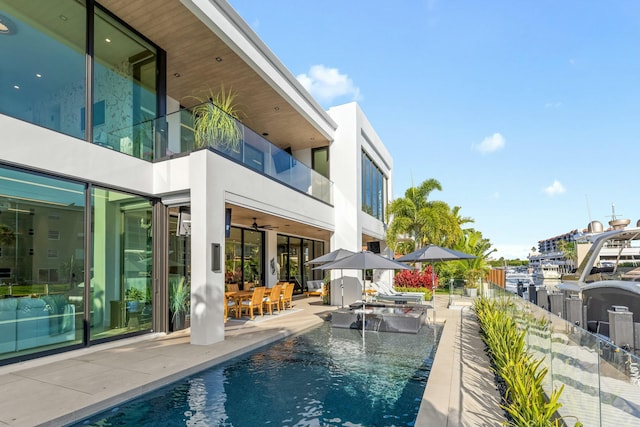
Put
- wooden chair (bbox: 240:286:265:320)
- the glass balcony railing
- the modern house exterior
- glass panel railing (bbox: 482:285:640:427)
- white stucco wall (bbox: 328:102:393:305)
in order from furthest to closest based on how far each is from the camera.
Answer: white stucco wall (bbox: 328:102:393:305) < wooden chair (bbox: 240:286:265:320) < the glass balcony railing < the modern house exterior < glass panel railing (bbox: 482:285:640:427)

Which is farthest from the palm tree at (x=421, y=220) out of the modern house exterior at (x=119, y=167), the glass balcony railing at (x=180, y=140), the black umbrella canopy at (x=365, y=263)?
the glass balcony railing at (x=180, y=140)

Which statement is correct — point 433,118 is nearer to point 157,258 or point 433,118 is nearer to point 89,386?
point 157,258

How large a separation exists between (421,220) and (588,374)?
18089mm

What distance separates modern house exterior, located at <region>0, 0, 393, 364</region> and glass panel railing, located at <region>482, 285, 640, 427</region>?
632cm

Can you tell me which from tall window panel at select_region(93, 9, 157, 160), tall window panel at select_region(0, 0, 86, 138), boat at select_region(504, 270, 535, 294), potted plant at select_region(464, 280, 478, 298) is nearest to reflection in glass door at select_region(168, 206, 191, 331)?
tall window panel at select_region(93, 9, 157, 160)

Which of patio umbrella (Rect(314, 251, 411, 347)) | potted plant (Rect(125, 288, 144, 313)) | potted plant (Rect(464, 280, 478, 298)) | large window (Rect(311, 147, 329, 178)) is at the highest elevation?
large window (Rect(311, 147, 329, 178))

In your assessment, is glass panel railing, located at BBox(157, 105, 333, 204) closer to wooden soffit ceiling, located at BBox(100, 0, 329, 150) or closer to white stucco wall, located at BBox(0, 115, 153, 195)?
white stucco wall, located at BBox(0, 115, 153, 195)

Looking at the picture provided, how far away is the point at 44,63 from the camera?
743cm

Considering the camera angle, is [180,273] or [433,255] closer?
[180,273]

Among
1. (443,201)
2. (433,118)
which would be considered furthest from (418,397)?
(443,201)

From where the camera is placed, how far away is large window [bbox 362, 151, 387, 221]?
717 inches

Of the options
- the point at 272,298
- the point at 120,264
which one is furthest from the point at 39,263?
the point at 272,298

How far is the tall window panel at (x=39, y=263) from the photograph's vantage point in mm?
6434

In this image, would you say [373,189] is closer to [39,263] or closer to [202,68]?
[202,68]
